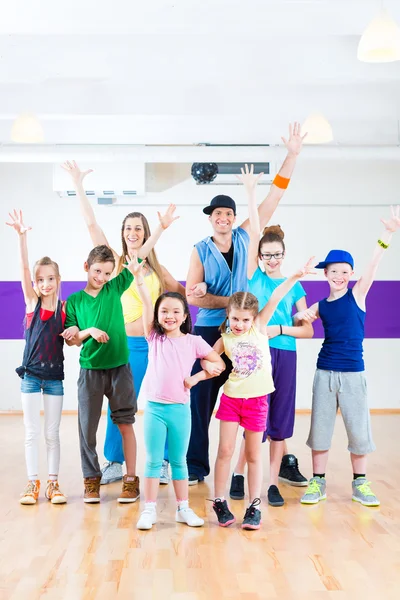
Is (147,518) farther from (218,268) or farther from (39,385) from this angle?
(218,268)

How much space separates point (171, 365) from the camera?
3.65 m

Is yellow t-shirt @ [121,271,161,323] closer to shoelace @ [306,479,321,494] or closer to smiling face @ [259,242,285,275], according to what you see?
smiling face @ [259,242,285,275]

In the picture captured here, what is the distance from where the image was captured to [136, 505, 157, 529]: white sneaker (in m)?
3.50

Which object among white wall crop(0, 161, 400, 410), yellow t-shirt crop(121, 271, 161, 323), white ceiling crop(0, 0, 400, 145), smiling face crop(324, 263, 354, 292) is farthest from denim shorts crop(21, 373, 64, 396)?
white wall crop(0, 161, 400, 410)

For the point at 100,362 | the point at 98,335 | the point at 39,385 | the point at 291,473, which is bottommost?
the point at 291,473

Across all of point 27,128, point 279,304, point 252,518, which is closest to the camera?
point 252,518

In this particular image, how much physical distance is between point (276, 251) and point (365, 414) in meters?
0.95

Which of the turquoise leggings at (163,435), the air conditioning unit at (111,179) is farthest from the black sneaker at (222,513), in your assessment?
the air conditioning unit at (111,179)

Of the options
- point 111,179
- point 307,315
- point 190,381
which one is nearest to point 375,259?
point 307,315

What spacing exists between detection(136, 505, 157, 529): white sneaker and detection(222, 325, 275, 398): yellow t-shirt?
0.62m

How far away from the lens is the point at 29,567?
2980mm

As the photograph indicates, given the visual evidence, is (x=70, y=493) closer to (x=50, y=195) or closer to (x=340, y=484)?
(x=340, y=484)

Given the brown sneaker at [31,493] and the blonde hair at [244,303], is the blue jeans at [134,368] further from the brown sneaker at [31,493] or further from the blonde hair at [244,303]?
the blonde hair at [244,303]

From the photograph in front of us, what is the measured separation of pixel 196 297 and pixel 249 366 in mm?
576
